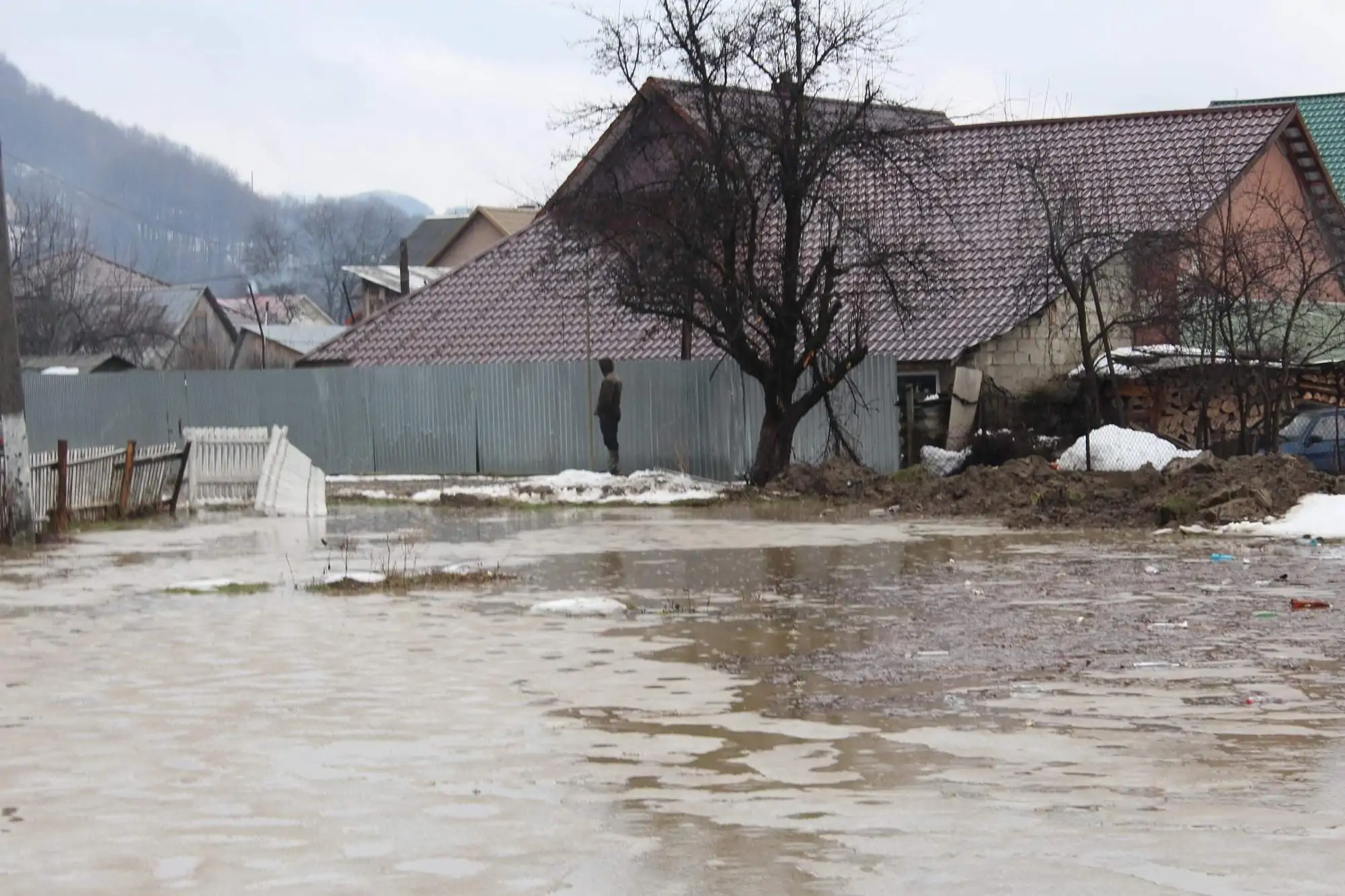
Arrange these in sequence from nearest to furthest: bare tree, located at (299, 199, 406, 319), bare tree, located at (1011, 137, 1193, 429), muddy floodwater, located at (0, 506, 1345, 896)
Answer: muddy floodwater, located at (0, 506, 1345, 896) < bare tree, located at (1011, 137, 1193, 429) < bare tree, located at (299, 199, 406, 319)

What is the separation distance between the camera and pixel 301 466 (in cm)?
2325

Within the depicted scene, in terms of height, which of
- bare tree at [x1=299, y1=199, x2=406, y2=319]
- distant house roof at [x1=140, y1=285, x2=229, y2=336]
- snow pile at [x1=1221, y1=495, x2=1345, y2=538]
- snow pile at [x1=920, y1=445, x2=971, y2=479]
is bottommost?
snow pile at [x1=1221, y1=495, x2=1345, y2=538]

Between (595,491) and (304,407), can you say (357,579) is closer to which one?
(595,491)

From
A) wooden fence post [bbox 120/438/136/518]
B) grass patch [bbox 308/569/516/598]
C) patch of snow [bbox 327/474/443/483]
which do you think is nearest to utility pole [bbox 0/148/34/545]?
wooden fence post [bbox 120/438/136/518]

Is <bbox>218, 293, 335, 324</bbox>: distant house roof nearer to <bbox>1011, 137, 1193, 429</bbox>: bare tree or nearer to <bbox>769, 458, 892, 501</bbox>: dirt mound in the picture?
<bbox>1011, 137, 1193, 429</bbox>: bare tree

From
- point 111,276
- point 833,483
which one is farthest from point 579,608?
point 111,276

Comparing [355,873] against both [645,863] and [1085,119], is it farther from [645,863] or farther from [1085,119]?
[1085,119]

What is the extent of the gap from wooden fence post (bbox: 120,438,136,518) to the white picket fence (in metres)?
1.61

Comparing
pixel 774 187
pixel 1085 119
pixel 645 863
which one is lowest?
pixel 645 863

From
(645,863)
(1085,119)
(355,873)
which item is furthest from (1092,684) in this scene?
(1085,119)

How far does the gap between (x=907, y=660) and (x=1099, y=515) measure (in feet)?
34.0

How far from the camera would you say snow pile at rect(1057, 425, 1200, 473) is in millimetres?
23875

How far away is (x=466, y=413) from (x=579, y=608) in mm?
19203

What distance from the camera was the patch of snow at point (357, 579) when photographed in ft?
48.3
